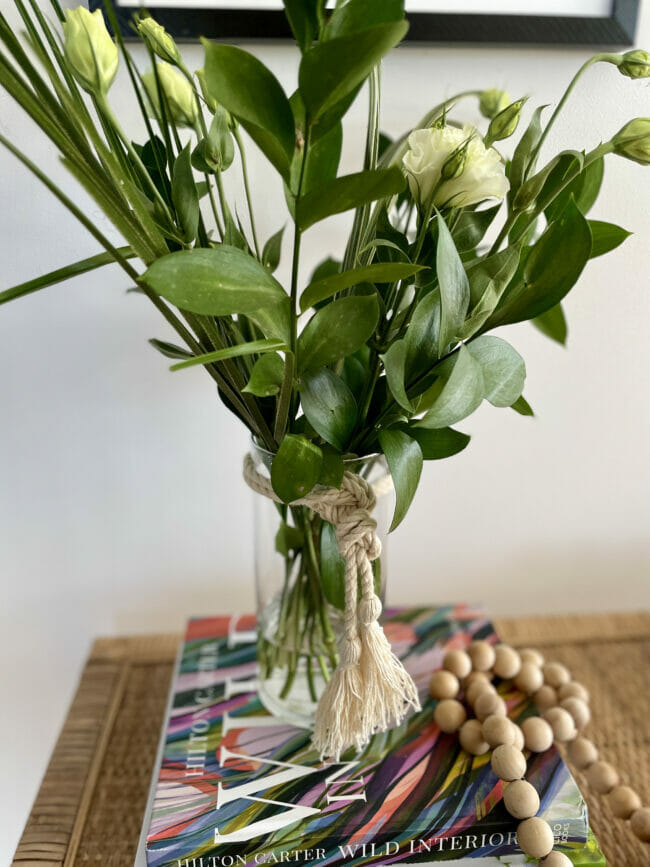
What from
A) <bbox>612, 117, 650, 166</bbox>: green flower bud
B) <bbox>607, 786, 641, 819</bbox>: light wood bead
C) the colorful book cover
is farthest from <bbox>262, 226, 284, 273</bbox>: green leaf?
<bbox>607, 786, 641, 819</bbox>: light wood bead

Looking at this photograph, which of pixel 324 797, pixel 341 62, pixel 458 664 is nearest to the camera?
pixel 341 62

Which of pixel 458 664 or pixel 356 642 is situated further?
pixel 458 664

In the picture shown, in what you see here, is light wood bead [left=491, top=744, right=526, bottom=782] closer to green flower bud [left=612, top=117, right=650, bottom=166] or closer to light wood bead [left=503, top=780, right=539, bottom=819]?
light wood bead [left=503, top=780, right=539, bottom=819]

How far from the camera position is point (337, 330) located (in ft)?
1.34

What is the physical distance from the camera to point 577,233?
1.43ft

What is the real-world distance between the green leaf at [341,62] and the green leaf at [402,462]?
0.18 m

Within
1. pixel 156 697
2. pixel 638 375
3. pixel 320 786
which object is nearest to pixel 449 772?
pixel 320 786

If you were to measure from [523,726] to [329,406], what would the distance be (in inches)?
11.6

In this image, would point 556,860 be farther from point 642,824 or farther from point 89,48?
point 89,48

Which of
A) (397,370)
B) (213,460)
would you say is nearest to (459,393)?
(397,370)

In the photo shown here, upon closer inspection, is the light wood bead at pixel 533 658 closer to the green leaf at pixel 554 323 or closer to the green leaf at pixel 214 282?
the green leaf at pixel 554 323

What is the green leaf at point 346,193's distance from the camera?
354 millimetres

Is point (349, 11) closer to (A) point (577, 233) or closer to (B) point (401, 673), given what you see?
(A) point (577, 233)

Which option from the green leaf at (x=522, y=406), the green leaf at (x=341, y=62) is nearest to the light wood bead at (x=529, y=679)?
the green leaf at (x=522, y=406)
